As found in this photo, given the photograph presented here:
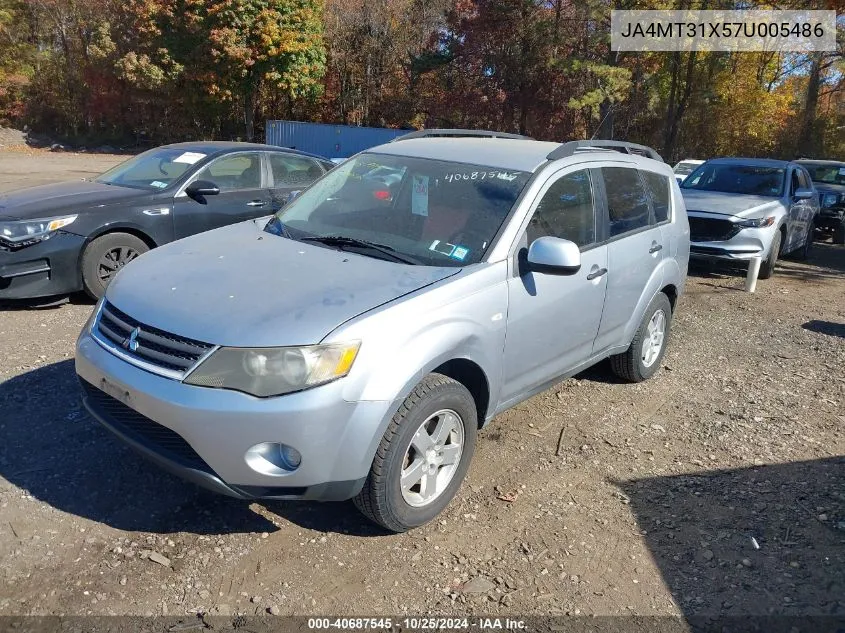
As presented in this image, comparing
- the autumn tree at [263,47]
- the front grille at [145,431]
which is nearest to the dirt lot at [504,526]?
the front grille at [145,431]

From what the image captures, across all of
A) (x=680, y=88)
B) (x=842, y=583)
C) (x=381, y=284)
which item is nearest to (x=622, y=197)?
(x=381, y=284)

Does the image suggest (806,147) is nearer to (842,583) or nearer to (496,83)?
(496,83)

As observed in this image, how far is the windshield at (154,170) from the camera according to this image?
720cm

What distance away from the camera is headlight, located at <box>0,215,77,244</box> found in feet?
19.7

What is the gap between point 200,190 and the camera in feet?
22.3

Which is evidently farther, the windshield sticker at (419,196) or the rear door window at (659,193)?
the rear door window at (659,193)

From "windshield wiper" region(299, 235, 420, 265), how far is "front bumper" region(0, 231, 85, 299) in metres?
3.34

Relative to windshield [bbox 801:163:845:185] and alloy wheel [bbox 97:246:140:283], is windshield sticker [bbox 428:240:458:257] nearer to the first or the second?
alloy wheel [bbox 97:246:140:283]

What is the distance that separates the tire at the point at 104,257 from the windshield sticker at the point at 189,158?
109cm

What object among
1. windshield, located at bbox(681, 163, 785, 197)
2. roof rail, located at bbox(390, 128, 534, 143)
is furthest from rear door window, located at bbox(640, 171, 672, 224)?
windshield, located at bbox(681, 163, 785, 197)

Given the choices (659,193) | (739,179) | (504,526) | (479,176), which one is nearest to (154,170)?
(479,176)

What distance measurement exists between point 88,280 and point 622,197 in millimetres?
4771

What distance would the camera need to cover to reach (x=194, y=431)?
9.46ft

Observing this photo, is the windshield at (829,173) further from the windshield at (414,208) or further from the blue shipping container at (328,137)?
the windshield at (414,208)
